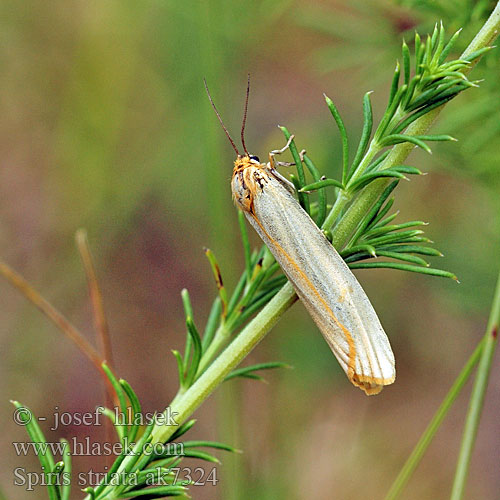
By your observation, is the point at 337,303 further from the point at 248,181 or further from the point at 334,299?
the point at 248,181

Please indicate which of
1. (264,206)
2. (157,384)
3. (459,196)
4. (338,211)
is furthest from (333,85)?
(338,211)

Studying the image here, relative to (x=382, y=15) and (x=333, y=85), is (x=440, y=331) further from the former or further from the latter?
(x=382, y=15)

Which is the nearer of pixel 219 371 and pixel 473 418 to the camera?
pixel 219 371

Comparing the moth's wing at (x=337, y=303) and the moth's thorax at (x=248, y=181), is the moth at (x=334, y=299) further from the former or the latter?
the moth's thorax at (x=248, y=181)

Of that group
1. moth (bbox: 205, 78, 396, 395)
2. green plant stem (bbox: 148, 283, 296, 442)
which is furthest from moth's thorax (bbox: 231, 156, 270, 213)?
green plant stem (bbox: 148, 283, 296, 442)

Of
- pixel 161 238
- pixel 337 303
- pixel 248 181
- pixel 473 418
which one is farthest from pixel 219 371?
pixel 161 238

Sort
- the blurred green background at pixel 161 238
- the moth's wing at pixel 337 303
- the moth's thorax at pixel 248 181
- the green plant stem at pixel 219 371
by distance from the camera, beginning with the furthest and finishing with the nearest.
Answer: the blurred green background at pixel 161 238, the moth's thorax at pixel 248 181, the moth's wing at pixel 337 303, the green plant stem at pixel 219 371

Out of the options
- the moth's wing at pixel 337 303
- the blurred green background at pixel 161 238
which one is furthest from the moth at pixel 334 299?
the blurred green background at pixel 161 238

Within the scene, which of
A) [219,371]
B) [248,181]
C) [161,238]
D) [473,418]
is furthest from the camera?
[161,238]
